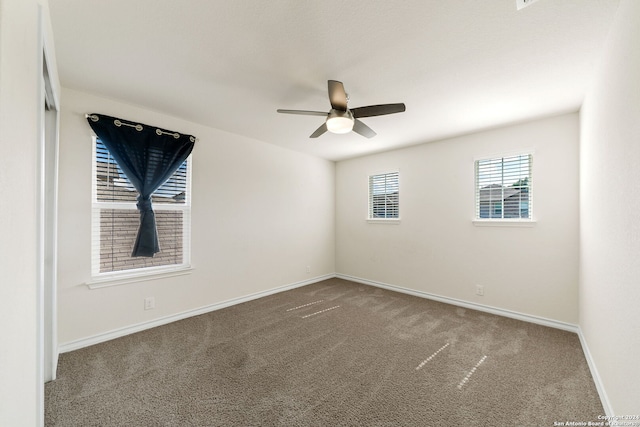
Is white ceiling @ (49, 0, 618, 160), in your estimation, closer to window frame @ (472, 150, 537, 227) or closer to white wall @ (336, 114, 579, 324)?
window frame @ (472, 150, 537, 227)

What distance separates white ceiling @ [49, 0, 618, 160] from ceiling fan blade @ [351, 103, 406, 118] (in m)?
0.25

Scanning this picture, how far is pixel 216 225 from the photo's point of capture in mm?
3484

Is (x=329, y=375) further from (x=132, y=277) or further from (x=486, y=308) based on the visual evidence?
(x=486, y=308)

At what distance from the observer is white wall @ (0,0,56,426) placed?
72 cm

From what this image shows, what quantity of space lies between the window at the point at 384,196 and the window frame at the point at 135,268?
304cm

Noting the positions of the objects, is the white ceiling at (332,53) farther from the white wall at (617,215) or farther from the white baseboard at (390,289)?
the white baseboard at (390,289)

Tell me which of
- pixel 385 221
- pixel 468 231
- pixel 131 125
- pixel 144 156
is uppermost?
pixel 131 125

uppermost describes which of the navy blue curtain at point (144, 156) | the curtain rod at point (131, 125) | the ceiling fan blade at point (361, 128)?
the curtain rod at point (131, 125)

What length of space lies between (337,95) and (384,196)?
112 inches

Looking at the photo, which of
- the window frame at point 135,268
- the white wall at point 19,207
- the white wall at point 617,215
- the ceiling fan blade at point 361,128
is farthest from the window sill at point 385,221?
the white wall at point 19,207

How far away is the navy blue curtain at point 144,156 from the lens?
260 cm

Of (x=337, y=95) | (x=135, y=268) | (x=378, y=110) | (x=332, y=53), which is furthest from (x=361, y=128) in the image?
(x=135, y=268)

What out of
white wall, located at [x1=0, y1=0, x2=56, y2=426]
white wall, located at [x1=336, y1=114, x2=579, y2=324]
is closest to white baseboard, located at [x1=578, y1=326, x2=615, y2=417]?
white wall, located at [x1=336, y1=114, x2=579, y2=324]

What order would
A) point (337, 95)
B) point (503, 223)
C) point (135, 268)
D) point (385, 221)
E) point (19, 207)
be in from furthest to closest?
point (385, 221) → point (503, 223) → point (135, 268) → point (337, 95) → point (19, 207)
